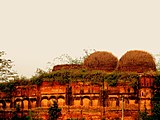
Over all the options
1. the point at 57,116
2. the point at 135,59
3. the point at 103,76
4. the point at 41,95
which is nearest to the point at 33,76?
the point at 41,95

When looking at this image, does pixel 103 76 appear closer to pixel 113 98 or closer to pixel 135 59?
pixel 113 98

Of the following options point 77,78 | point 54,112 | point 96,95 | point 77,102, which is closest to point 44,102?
point 54,112

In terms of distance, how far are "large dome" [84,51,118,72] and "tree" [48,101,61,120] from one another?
459cm

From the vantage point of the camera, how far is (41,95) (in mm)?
26672

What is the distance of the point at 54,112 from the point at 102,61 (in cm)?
580

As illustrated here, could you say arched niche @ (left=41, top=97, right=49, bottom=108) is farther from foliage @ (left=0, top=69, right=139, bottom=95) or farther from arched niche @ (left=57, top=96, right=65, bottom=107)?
foliage @ (left=0, top=69, right=139, bottom=95)

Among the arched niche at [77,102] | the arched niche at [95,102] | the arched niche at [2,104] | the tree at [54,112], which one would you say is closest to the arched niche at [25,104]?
the arched niche at [2,104]

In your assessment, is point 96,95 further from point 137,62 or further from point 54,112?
point 137,62

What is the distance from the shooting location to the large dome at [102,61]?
1115 inches

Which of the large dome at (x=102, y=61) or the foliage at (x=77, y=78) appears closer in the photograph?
the foliage at (x=77, y=78)

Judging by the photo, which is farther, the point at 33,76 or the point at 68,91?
the point at 33,76

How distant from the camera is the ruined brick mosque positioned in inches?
959

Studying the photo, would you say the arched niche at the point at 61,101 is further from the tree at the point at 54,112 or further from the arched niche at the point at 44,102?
the arched niche at the point at 44,102

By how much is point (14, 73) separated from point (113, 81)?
28.7ft
